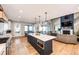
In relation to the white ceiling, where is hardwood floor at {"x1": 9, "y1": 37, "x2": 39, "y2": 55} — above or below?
below

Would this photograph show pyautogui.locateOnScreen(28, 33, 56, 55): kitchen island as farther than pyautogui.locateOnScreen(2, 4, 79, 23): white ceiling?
No

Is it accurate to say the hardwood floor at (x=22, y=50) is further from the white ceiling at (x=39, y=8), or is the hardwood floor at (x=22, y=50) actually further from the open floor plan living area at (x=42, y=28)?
the white ceiling at (x=39, y=8)

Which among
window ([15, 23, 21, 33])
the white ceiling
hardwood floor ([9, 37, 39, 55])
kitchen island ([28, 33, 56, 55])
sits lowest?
hardwood floor ([9, 37, 39, 55])

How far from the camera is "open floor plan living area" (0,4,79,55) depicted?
14.4 feet

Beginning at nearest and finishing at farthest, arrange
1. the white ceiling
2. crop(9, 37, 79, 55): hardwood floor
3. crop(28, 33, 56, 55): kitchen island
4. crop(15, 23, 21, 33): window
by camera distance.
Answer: crop(28, 33, 56, 55): kitchen island < the white ceiling < crop(9, 37, 79, 55): hardwood floor < crop(15, 23, 21, 33): window

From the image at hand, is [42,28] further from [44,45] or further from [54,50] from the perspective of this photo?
[44,45]

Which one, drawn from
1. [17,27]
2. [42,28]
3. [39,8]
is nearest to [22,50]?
[39,8]

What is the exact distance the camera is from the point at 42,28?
903cm

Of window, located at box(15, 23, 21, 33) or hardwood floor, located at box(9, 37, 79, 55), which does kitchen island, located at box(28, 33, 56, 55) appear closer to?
hardwood floor, located at box(9, 37, 79, 55)

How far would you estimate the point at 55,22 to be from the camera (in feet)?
33.8

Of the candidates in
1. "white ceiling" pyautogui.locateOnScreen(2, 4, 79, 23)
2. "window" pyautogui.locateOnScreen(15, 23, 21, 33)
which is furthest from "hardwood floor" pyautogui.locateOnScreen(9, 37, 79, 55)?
"window" pyautogui.locateOnScreen(15, 23, 21, 33)

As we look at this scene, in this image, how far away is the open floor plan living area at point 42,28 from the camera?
4.39 metres

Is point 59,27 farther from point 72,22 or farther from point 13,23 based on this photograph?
point 13,23
